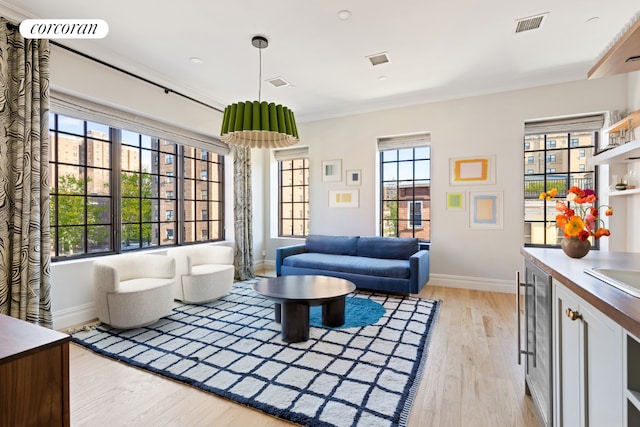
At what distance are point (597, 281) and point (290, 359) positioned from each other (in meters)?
2.00

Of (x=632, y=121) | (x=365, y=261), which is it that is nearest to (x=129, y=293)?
(x=365, y=261)

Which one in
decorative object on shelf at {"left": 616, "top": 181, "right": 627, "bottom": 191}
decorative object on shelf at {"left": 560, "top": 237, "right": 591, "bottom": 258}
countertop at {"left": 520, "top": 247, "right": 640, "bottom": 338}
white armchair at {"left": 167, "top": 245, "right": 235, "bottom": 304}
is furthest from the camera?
white armchair at {"left": 167, "top": 245, "right": 235, "bottom": 304}

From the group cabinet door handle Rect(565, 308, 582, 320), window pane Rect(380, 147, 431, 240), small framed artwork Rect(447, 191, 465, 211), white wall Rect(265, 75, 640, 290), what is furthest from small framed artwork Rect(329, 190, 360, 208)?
cabinet door handle Rect(565, 308, 582, 320)

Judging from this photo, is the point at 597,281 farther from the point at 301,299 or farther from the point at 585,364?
the point at 301,299

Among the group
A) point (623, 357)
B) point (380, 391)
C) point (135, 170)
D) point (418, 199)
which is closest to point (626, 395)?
point (623, 357)

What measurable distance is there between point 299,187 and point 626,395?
5.49m

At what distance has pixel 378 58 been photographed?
11.6 feet

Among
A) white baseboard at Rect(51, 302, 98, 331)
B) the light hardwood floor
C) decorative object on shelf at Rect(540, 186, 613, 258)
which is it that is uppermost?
decorative object on shelf at Rect(540, 186, 613, 258)

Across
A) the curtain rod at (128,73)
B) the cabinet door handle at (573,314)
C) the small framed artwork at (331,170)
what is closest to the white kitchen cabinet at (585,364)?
the cabinet door handle at (573,314)

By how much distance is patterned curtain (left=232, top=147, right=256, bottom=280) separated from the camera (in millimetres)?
5199

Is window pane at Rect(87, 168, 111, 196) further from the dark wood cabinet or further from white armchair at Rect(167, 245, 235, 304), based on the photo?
the dark wood cabinet

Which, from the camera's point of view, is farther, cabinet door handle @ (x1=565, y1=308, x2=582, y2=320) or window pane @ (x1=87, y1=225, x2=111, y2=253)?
window pane @ (x1=87, y1=225, x2=111, y2=253)

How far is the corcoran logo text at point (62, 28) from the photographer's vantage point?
2238 millimetres

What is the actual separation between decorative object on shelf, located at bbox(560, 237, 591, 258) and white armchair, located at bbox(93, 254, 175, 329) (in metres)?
3.40
